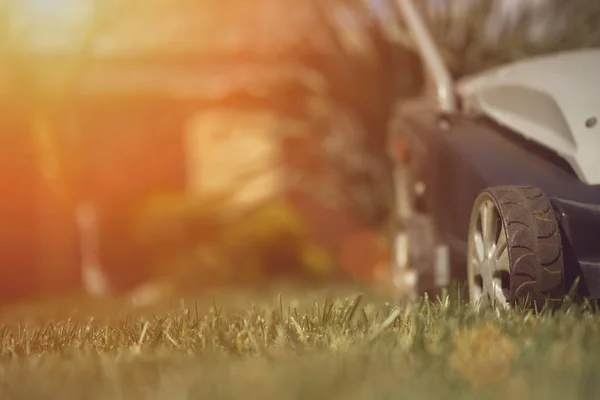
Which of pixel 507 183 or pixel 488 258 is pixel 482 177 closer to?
pixel 507 183

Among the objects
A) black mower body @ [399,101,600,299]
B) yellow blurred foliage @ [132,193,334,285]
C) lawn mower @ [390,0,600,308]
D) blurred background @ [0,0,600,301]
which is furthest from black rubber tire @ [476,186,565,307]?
yellow blurred foliage @ [132,193,334,285]

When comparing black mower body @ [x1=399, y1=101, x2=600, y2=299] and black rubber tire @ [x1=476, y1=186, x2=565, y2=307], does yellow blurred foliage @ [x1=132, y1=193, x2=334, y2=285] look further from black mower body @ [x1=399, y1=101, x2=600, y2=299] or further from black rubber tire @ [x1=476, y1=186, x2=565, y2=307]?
black rubber tire @ [x1=476, y1=186, x2=565, y2=307]

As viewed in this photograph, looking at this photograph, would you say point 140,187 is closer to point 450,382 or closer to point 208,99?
point 208,99

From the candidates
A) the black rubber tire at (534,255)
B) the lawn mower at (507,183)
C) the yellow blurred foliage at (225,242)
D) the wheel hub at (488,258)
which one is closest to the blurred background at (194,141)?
the yellow blurred foliage at (225,242)

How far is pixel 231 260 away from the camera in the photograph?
6266 mm

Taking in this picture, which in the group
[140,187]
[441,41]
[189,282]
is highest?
[441,41]

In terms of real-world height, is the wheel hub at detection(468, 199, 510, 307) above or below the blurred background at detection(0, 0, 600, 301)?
below

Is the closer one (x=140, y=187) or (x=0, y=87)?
(x=0, y=87)

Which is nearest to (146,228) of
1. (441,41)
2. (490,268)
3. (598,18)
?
(441,41)

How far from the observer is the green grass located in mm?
1462

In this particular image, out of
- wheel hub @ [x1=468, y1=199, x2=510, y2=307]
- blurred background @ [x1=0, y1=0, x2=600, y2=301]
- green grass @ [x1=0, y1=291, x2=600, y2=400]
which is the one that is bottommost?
green grass @ [x1=0, y1=291, x2=600, y2=400]

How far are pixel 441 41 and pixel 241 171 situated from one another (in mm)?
2154

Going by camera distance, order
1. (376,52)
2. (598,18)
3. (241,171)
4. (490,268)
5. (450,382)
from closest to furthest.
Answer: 1. (450,382)
2. (490,268)
3. (598,18)
4. (376,52)
5. (241,171)

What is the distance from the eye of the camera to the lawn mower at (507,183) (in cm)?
222
